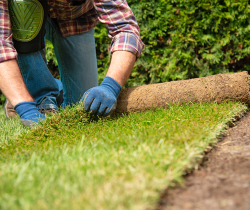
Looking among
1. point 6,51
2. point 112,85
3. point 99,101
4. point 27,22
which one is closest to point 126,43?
point 112,85

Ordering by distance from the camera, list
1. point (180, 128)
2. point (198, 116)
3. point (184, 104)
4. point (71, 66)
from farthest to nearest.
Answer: point (71, 66)
point (184, 104)
point (198, 116)
point (180, 128)

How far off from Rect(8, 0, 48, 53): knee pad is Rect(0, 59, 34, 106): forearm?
337mm

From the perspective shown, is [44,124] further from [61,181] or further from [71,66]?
[71,66]

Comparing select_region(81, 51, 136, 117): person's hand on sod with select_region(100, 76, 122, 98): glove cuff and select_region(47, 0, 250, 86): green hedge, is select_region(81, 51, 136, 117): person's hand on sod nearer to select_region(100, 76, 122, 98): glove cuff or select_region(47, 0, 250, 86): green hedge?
select_region(100, 76, 122, 98): glove cuff

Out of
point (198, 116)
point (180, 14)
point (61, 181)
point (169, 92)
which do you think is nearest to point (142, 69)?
point (180, 14)

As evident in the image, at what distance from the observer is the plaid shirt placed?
2.25 meters

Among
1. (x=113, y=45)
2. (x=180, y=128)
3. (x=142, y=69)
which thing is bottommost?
(x=142, y=69)

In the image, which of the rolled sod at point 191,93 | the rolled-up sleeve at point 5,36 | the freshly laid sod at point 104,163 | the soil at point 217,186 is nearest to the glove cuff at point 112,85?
the rolled sod at point 191,93

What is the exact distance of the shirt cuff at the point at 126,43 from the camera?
8.18 feet

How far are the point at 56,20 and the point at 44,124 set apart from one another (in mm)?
1616

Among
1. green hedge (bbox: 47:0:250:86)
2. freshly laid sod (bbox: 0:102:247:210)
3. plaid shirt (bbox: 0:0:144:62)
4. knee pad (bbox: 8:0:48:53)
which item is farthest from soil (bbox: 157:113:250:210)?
green hedge (bbox: 47:0:250:86)

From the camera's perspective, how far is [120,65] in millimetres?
2475

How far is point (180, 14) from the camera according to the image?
3.94m

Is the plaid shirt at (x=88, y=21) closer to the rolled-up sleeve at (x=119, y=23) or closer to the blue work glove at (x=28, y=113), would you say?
the rolled-up sleeve at (x=119, y=23)
